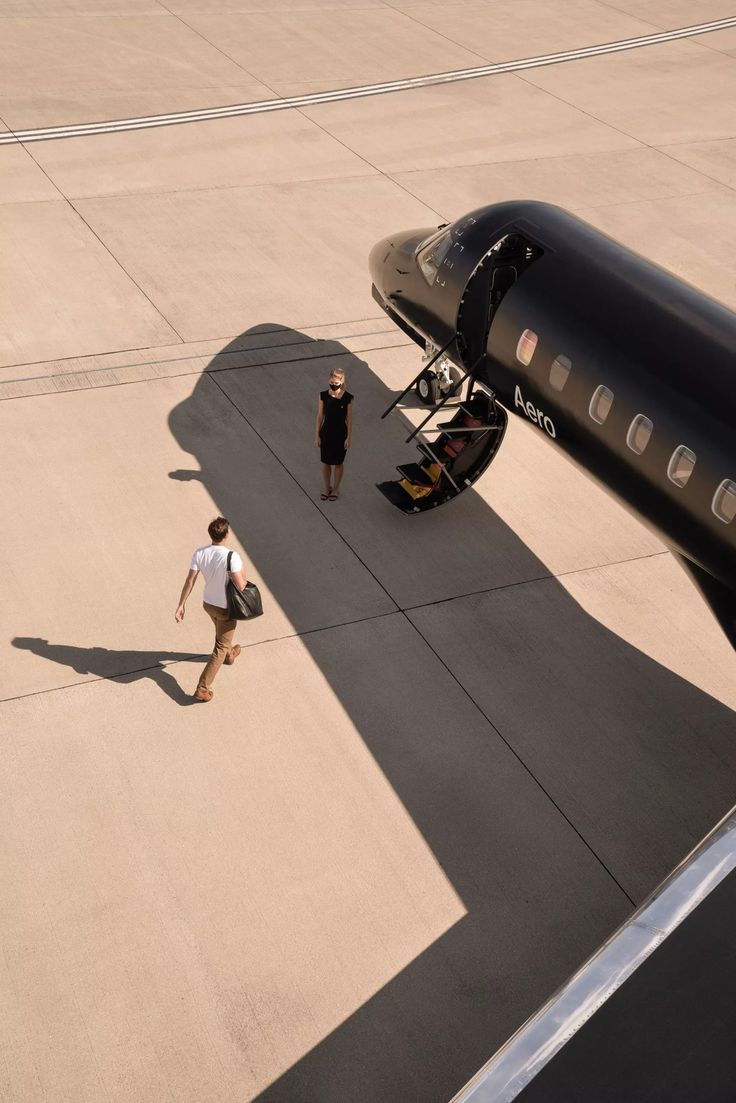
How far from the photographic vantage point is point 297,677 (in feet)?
32.2

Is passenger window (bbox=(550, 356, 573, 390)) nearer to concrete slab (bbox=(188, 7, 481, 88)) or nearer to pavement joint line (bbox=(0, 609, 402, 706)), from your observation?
pavement joint line (bbox=(0, 609, 402, 706))

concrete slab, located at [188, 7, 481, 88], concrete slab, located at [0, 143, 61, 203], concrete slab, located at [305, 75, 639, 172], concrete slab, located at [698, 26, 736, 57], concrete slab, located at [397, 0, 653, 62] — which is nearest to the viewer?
concrete slab, located at [0, 143, 61, 203]

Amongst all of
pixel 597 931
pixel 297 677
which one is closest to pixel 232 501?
pixel 297 677

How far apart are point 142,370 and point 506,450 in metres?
4.63

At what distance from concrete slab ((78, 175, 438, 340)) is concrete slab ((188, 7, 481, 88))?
253 inches

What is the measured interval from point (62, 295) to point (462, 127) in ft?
35.0

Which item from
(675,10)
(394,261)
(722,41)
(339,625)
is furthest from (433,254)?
(675,10)

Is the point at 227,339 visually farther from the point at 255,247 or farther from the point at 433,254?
the point at 433,254

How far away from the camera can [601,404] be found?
10.1m

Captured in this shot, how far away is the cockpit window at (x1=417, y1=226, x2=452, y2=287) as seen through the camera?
40.5ft

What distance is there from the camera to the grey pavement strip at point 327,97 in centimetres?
2025

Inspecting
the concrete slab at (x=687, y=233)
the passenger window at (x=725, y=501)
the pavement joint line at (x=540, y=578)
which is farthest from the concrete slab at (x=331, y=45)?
the passenger window at (x=725, y=501)

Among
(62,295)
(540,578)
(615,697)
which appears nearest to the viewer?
(615,697)

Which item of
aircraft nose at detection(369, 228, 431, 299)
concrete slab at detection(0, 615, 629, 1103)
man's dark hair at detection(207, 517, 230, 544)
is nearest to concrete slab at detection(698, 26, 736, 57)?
aircraft nose at detection(369, 228, 431, 299)
